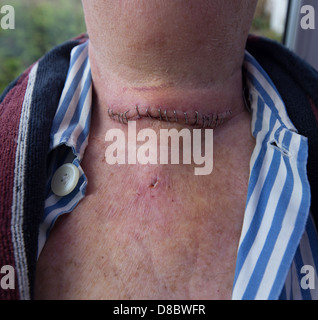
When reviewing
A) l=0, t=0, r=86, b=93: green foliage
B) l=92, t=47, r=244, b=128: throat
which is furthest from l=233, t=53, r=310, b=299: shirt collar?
l=0, t=0, r=86, b=93: green foliage

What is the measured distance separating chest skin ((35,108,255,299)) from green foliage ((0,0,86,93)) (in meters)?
0.84

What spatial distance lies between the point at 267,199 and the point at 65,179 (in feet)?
1.23

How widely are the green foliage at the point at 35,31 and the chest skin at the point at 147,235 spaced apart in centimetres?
84

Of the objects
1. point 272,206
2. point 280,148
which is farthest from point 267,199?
point 280,148

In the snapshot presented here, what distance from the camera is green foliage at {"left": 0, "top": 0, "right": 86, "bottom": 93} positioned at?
4.21 feet

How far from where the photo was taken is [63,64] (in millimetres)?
773

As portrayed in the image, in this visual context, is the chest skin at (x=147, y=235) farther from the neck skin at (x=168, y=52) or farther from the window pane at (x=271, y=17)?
the window pane at (x=271, y=17)

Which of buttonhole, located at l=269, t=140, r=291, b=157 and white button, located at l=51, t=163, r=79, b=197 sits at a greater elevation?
buttonhole, located at l=269, t=140, r=291, b=157

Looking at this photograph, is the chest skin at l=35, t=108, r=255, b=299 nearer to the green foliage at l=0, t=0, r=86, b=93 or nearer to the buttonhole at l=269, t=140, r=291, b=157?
the buttonhole at l=269, t=140, r=291, b=157

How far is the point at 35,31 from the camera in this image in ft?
4.42

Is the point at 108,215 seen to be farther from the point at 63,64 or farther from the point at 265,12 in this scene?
→ the point at 265,12

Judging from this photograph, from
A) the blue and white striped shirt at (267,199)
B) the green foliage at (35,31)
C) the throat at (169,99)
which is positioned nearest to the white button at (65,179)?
the blue and white striped shirt at (267,199)

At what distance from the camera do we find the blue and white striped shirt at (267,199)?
0.58m
